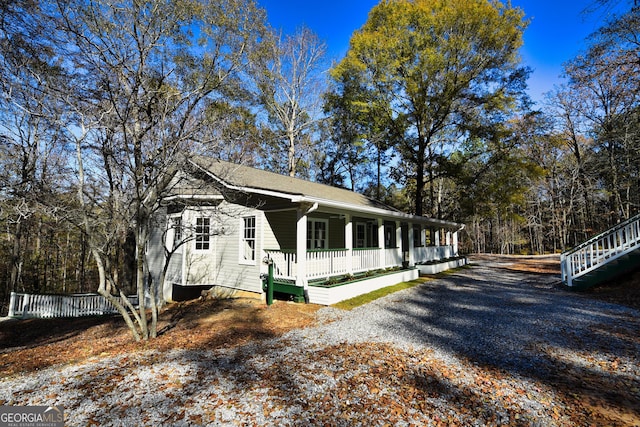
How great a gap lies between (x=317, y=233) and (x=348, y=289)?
3.22 meters

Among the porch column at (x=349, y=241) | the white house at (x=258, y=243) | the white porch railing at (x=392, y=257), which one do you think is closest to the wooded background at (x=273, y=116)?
the white house at (x=258, y=243)

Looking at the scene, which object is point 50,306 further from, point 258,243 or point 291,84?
point 291,84

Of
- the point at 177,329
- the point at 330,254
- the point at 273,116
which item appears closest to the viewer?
the point at 177,329

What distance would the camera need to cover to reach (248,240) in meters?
10.2

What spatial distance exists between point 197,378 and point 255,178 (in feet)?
25.4

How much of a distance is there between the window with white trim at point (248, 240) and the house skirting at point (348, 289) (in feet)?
8.49

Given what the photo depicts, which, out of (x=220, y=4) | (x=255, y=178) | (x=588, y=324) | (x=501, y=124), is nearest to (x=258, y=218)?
(x=255, y=178)

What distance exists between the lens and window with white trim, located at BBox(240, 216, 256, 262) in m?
10.1

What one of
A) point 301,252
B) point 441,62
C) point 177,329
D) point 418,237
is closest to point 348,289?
point 301,252

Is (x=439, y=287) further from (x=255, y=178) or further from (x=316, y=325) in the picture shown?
(x=255, y=178)

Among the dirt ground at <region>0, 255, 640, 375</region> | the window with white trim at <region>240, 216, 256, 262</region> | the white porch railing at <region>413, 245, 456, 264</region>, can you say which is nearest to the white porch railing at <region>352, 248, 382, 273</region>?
the dirt ground at <region>0, 255, 640, 375</region>

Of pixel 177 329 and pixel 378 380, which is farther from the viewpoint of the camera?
pixel 177 329

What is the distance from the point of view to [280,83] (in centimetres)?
2064

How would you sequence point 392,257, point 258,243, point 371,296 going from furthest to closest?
point 392,257, point 258,243, point 371,296
